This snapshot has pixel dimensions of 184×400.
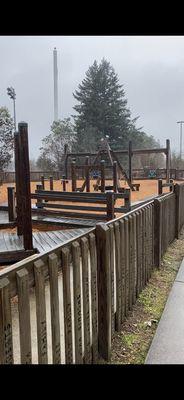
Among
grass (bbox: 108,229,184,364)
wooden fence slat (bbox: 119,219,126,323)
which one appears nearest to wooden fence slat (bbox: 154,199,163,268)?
grass (bbox: 108,229,184,364)

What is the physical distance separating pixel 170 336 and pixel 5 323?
2069 mm

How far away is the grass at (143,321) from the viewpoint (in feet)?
10.1

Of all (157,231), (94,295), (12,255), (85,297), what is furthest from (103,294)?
(12,255)

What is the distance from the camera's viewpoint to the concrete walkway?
296 centimetres

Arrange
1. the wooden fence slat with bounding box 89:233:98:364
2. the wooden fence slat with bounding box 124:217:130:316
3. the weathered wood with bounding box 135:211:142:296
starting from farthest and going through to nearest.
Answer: the weathered wood with bounding box 135:211:142:296 < the wooden fence slat with bounding box 124:217:130:316 < the wooden fence slat with bounding box 89:233:98:364

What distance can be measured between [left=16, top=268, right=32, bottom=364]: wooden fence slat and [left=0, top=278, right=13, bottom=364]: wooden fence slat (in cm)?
9

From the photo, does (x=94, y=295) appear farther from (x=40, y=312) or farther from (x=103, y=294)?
(x=40, y=312)

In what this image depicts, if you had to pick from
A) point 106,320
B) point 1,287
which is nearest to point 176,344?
point 106,320

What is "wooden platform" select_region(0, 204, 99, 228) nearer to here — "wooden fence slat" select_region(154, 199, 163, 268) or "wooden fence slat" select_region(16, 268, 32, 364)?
"wooden fence slat" select_region(154, 199, 163, 268)

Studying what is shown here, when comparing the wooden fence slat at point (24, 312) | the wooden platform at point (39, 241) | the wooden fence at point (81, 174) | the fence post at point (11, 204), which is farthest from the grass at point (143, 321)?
the wooden fence at point (81, 174)
